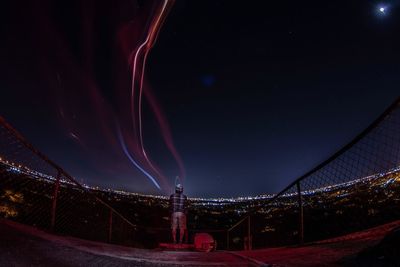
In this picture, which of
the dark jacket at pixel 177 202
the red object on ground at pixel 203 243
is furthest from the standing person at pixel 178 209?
the red object on ground at pixel 203 243

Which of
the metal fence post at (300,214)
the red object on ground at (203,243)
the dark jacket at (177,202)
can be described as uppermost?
the dark jacket at (177,202)

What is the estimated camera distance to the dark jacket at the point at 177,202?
1106 centimetres

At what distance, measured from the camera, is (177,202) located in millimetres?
11125

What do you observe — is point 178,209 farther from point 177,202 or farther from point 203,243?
point 203,243

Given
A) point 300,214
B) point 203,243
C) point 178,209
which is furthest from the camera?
point 178,209

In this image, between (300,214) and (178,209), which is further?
(178,209)

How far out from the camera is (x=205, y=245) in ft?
32.8

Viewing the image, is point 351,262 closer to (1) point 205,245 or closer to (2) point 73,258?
(2) point 73,258

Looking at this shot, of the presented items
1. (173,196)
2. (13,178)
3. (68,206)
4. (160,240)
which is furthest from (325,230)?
(13,178)

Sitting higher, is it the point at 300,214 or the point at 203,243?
the point at 300,214

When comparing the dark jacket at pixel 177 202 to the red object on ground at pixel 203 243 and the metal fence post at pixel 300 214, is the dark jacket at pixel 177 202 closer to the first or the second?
the red object on ground at pixel 203 243

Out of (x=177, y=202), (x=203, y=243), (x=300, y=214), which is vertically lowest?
(x=203, y=243)

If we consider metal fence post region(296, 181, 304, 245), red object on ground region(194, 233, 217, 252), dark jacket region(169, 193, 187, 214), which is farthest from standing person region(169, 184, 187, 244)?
metal fence post region(296, 181, 304, 245)

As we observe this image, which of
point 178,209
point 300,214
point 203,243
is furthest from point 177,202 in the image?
point 300,214
